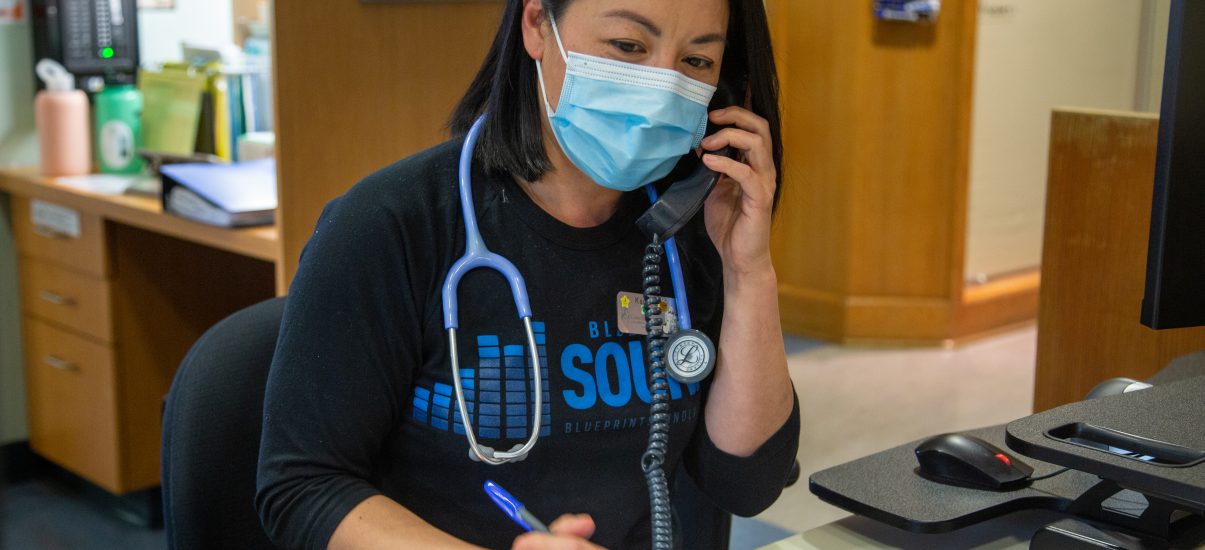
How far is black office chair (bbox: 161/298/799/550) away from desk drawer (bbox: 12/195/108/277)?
164 centimetres

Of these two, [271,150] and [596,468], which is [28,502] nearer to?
[271,150]

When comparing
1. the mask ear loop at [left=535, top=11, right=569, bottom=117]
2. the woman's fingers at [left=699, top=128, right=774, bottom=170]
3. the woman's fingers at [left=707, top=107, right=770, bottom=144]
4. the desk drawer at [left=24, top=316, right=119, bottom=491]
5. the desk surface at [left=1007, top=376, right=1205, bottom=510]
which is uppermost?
the mask ear loop at [left=535, top=11, right=569, bottom=117]

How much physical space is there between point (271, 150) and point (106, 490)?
0.96 meters

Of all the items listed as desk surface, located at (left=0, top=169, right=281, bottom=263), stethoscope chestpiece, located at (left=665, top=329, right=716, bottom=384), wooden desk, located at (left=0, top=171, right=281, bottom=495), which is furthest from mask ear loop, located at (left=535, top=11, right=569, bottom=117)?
wooden desk, located at (left=0, top=171, right=281, bottom=495)

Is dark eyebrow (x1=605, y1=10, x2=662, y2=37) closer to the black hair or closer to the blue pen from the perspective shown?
the black hair

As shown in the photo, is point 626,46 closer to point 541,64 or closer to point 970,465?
point 541,64

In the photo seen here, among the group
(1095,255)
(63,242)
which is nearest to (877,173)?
(1095,255)

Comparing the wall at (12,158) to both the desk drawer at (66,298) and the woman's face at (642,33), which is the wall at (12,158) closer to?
the desk drawer at (66,298)

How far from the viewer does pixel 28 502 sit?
3016 millimetres

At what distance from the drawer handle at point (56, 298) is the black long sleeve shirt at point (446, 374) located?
1946 millimetres

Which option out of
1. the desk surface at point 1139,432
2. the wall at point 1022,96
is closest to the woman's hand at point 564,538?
the desk surface at point 1139,432

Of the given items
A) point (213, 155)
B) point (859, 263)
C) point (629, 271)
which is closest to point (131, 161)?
point (213, 155)

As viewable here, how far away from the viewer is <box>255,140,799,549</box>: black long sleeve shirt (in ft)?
3.59

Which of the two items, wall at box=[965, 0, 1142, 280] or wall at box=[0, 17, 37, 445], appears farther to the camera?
wall at box=[965, 0, 1142, 280]
